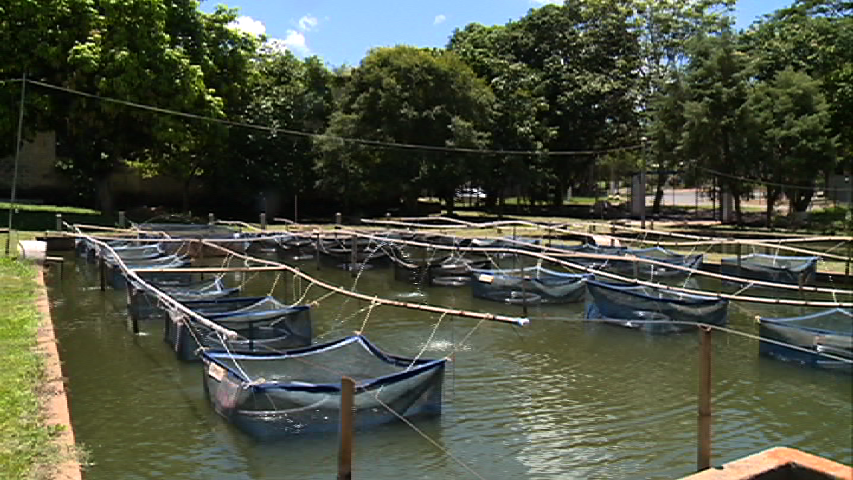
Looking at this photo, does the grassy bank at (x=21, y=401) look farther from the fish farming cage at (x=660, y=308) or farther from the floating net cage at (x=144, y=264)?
the fish farming cage at (x=660, y=308)

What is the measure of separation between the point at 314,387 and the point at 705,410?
14.2ft

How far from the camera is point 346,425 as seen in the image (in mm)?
6352

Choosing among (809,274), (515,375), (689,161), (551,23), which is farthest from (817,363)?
(551,23)

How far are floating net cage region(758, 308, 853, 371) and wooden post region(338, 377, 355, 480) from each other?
6614 millimetres

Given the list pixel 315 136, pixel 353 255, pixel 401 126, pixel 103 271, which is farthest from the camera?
pixel 401 126

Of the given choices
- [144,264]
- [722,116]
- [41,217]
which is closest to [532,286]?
[144,264]

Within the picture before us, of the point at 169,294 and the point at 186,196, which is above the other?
the point at 186,196

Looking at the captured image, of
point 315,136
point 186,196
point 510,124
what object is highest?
point 510,124

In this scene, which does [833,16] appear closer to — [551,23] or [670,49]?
[670,49]

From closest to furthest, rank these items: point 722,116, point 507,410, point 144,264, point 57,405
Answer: point 57,405 < point 507,410 < point 144,264 < point 722,116

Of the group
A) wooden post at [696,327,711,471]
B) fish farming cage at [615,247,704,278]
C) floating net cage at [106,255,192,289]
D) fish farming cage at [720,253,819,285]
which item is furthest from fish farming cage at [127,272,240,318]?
fish farming cage at [720,253,819,285]

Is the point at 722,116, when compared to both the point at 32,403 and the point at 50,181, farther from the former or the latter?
the point at 32,403

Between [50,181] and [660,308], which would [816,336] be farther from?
[50,181]

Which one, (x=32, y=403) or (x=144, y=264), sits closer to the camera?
(x=32, y=403)
